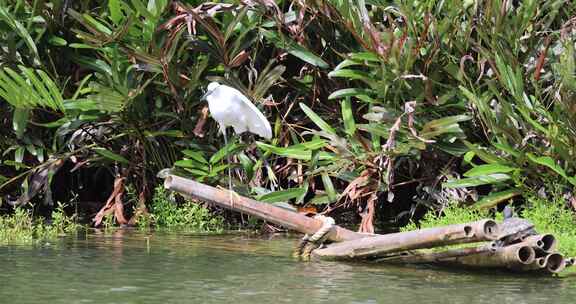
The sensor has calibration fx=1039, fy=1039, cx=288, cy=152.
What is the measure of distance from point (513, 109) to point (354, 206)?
2072 millimetres

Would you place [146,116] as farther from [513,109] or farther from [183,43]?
[513,109]

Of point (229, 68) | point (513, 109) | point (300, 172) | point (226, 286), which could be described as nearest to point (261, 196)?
point (300, 172)

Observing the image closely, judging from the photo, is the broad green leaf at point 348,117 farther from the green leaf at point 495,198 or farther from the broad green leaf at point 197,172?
the broad green leaf at point 197,172

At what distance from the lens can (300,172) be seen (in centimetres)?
1018

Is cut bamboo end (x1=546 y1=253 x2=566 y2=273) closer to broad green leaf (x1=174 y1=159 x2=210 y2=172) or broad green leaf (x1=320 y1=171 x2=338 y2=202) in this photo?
broad green leaf (x1=320 y1=171 x2=338 y2=202)

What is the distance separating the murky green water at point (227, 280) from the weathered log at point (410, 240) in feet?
0.41

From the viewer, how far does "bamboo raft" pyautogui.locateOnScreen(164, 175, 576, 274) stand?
670cm

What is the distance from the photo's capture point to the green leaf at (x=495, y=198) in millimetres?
9062

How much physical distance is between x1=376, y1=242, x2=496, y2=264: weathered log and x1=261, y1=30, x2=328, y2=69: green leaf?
2907mm

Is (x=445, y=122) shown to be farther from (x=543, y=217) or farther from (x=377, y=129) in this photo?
(x=543, y=217)

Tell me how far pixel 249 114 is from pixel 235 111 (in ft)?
0.45

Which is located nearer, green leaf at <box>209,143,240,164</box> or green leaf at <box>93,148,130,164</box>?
green leaf at <box>209,143,240,164</box>

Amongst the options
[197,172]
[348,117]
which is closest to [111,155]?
[197,172]

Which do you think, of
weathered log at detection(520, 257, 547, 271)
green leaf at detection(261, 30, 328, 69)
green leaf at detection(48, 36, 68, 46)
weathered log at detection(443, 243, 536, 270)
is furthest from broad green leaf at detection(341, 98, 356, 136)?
weathered log at detection(520, 257, 547, 271)
